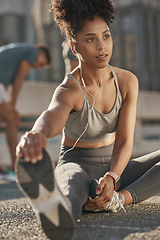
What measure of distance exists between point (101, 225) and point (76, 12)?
85 centimetres

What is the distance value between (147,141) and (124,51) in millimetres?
5451

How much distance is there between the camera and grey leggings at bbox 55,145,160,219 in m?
1.79

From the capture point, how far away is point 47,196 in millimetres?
1339

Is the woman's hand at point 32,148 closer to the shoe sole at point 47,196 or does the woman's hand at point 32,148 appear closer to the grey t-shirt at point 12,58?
the shoe sole at point 47,196

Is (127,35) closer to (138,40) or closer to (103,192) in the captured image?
(138,40)

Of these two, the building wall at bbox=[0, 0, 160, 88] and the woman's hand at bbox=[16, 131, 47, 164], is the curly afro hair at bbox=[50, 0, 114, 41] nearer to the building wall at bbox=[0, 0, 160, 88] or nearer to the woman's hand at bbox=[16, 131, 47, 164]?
the woman's hand at bbox=[16, 131, 47, 164]

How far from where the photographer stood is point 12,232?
156 cm

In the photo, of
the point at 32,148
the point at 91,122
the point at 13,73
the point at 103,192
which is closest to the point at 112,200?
the point at 103,192

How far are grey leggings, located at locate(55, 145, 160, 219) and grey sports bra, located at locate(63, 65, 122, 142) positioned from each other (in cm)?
8

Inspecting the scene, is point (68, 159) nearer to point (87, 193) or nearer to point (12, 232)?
point (87, 193)

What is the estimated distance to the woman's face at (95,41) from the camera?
5.77 feet

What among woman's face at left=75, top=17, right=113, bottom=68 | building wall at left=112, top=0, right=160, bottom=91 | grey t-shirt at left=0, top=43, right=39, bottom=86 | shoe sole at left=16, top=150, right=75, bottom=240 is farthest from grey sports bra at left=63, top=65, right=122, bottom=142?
building wall at left=112, top=0, right=160, bottom=91

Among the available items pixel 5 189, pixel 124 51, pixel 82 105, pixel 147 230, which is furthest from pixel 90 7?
pixel 124 51

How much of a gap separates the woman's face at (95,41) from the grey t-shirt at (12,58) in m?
2.67
